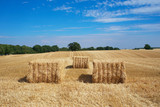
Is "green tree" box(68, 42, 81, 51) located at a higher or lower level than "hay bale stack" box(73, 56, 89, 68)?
higher

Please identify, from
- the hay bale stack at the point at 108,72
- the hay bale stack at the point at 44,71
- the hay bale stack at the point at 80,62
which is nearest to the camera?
the hay bale stack at the point at 108,72

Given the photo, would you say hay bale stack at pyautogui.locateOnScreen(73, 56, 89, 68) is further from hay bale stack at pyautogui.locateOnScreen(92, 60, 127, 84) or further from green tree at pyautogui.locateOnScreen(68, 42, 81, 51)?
green tree at pyautogui.locateOnScreen(68, 42, 81, 51)

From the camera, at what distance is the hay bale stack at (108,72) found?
7.28 meters

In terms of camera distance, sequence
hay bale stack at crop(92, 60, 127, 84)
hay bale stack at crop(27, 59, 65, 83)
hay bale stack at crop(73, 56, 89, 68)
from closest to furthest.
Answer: hay bale stack at crop(92, 60, 127, 84), hay bale stack at crop(27, 59, 65, 83), hay bale stack at crop(73, 56, 89, 68)

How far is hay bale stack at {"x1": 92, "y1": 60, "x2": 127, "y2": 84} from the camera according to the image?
287 inches

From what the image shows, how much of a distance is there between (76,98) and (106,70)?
313 centimetres

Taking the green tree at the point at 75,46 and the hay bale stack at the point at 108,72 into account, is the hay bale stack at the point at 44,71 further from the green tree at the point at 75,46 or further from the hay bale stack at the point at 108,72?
the green tree at the point at 75,46

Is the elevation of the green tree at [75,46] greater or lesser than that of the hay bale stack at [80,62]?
greater

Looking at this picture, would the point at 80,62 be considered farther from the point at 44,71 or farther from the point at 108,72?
the point at 44,71

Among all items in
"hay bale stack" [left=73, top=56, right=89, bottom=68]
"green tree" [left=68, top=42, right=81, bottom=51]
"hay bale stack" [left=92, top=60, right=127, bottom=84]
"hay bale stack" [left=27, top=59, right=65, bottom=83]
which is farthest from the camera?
"green tree" [left=68, top=42, right=81, bottom=51]

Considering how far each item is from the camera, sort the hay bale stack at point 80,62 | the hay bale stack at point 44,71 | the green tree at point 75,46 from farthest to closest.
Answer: the green tree at point 75,46 → the hay bale stack at point 80,62 → the hay bale stack at point 44,71

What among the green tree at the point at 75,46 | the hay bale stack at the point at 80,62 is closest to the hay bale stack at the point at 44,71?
the hay bale stack at the point at 80,62

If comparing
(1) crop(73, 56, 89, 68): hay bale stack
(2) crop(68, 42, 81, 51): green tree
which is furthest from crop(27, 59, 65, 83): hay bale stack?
(2) crop(68, 42, 81, 51): green tree

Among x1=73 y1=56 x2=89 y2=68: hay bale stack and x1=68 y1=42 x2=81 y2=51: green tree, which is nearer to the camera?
x1=73 y1=56 x2=89 y2=68: hay bale stack
